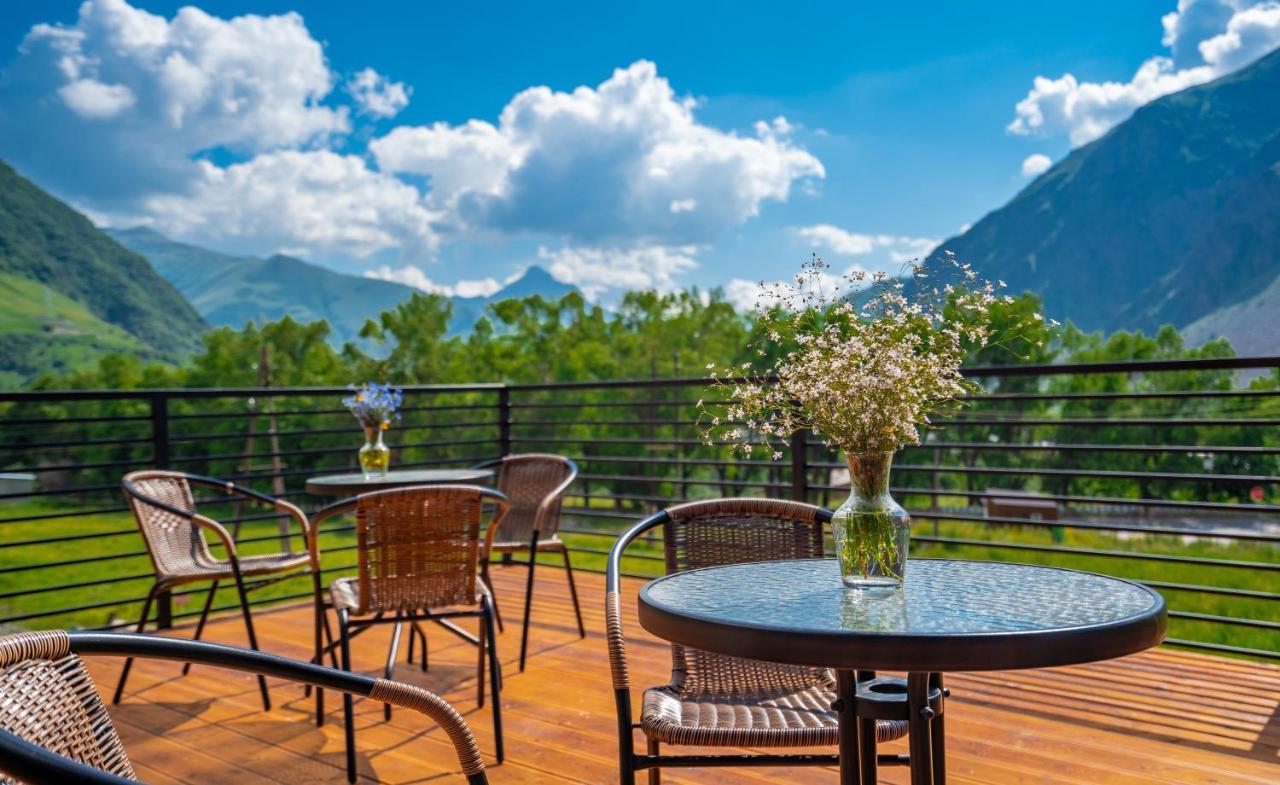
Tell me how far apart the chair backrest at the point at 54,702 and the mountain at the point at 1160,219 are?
342 ft

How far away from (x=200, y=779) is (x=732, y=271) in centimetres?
10936

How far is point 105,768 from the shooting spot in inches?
51.1

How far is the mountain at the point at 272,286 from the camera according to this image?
163 meters

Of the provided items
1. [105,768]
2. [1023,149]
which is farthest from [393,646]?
[1023,149]

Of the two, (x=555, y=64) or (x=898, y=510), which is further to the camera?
(x=555, y=64)

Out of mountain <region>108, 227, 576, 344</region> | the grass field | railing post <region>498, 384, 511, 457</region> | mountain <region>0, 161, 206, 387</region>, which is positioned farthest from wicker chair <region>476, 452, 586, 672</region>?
mountain <region>108, 227, 576, 344</region>

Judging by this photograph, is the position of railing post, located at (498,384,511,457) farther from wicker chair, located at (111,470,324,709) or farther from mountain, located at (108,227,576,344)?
mountain, located at (108,227,576,344)

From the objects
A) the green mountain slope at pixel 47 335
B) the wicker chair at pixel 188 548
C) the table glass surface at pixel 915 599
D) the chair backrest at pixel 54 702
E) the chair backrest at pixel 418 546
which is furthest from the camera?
the green mountain slope at pixel 47 335

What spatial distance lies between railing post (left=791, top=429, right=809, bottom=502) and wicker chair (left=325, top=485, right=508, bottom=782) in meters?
1.90

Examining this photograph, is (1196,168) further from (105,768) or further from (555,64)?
(105,768)

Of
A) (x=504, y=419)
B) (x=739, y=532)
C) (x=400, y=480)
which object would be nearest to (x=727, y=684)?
(x=739, y=532)

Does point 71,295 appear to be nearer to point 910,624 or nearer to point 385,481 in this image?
point 385,481

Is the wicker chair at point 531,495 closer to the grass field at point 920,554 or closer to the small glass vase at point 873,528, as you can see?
→ the grass field at point 920,554

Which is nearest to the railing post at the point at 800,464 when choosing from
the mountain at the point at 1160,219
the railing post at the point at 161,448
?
the railing post at the point at 161,448
